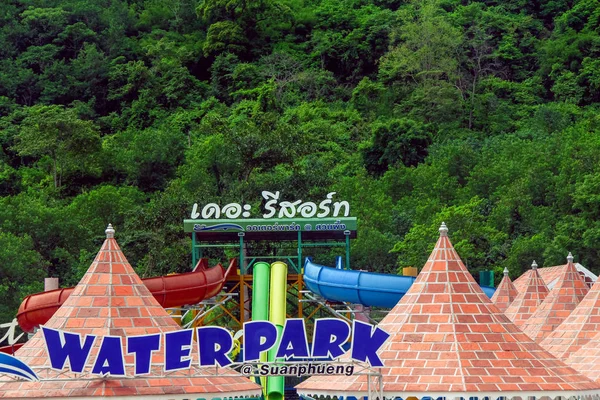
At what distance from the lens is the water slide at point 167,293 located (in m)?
33.9

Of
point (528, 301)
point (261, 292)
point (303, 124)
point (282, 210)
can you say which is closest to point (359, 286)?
point (261, 292)

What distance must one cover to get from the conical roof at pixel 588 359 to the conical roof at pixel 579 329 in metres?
0.52

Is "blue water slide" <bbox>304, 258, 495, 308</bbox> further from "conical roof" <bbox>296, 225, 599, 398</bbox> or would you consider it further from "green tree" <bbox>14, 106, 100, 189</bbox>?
"green tree" <bbox>14, 106, 100, 189</bbox>

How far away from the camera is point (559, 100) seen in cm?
7819

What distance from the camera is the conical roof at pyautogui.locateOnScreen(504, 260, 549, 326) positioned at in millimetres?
34281

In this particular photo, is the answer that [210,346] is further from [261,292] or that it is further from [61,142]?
[61,142]

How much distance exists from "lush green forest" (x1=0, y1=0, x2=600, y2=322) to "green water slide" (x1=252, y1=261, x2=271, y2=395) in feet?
53.8

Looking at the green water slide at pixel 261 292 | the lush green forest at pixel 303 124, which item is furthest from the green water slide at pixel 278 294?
the lush green forest at pixel 303 124

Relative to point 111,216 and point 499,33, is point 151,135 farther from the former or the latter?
point 499,33

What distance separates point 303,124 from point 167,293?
40.0 metres

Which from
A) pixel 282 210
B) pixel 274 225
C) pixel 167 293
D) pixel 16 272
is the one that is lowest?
pixel 16 272

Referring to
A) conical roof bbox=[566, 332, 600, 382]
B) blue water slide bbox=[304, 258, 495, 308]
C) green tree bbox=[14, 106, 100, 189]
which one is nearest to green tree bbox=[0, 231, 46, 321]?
green tree bbox=[14, 106, 100, 189]

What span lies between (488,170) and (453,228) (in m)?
8.05

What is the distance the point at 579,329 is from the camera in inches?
1033
